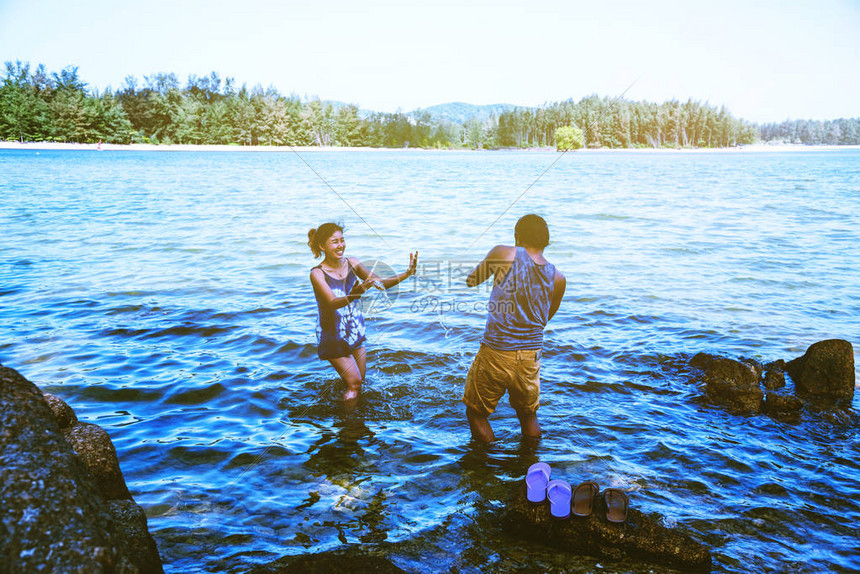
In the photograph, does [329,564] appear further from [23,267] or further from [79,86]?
[79,86]

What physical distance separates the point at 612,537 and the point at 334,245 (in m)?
4.08

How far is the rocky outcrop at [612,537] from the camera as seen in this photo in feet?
14.2

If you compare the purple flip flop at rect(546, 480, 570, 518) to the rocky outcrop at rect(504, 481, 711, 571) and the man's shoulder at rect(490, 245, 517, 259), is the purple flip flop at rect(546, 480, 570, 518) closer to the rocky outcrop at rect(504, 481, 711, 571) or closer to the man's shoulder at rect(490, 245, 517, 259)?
the rocky outcrop at rect(504, 481, 711, 571)

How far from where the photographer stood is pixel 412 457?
6215 millimetres

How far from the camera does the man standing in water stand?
5207mm

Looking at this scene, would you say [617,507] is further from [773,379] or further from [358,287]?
[773,379]

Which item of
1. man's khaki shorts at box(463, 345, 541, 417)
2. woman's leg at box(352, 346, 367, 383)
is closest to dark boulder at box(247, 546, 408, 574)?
man's khaki shorts at box(463, 345, 541, 417)

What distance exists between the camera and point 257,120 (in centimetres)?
14125

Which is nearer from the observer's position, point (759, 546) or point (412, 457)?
point (759, 546)

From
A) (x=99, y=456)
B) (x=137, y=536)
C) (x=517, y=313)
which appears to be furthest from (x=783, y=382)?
(x=99, y=456)

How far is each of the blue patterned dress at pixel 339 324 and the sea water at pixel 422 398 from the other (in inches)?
30.6

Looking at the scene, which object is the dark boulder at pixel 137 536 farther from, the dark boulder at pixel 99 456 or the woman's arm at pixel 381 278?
the woman's arm at pixel 381 278

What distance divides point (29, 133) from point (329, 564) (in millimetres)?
129962

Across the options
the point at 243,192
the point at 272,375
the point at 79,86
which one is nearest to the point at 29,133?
the point at 79,86
